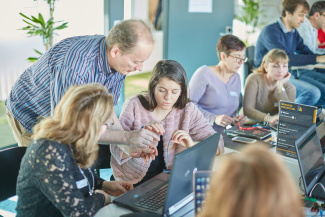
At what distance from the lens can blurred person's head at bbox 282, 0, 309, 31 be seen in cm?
422

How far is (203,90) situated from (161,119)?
2.96ft

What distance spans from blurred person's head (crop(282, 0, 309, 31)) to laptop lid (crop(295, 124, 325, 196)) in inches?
103

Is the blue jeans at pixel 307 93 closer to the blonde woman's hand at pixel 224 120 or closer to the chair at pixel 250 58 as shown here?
the chair at pixel 250 58

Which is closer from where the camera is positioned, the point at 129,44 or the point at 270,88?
the point at 129,44

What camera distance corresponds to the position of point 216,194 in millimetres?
884

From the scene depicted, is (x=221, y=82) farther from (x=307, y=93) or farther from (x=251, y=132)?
(x=307, y=93)

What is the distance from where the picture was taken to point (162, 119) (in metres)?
2.45

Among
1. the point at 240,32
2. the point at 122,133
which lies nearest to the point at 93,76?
the point at 122,133

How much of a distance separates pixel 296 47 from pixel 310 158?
311 centimetres

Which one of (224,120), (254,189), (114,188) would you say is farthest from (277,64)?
(254,189)

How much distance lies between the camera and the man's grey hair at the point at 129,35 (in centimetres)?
202

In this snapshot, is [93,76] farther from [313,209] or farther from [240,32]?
[240,32]

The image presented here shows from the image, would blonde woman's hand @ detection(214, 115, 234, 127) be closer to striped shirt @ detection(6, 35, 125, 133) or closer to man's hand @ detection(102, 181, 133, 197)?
striped shirt @ detection(6, 35, 125, 133)

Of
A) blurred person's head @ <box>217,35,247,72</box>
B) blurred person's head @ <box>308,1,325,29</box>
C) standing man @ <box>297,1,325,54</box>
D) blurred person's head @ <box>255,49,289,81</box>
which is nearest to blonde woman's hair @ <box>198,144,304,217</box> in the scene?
blurred person's head @ <box>217,35,247,72</box>
